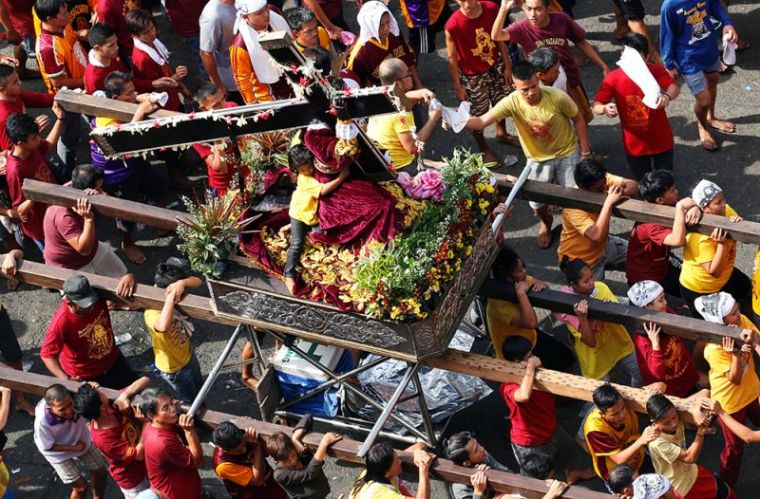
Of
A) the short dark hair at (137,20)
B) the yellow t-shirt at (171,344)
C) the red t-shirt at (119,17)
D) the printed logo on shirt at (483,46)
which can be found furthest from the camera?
the red t-shirt at (119,17)

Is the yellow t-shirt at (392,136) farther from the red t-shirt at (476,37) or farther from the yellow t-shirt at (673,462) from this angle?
the yellow t-shirt at (673,462)

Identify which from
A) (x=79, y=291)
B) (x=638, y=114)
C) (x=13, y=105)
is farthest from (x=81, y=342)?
(x=638, y=114)

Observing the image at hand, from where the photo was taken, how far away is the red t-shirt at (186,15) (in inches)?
579

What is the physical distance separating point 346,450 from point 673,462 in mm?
2290

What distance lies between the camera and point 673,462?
999cm

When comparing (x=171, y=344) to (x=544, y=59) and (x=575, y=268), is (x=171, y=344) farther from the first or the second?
(x=544, y=59)

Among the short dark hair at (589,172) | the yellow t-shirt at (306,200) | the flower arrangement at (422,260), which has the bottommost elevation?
the short dark hair at (589,172)

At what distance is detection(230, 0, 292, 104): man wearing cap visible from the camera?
42.7 feet

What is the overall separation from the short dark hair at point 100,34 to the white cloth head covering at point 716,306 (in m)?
6.02

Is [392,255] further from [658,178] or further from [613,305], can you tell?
[658,178]

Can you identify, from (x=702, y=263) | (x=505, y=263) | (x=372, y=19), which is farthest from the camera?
(x=372, y=19)

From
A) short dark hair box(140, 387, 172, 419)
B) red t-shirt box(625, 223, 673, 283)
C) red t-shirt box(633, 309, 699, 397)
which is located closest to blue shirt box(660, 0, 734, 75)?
red t-shirt box(625, 223, 673, 283)

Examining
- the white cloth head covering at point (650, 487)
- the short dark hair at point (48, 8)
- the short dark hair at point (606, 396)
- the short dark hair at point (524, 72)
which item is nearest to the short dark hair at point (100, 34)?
the short dark hair at point (48, 8)

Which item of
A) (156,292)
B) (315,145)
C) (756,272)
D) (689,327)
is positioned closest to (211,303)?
(156,292)
